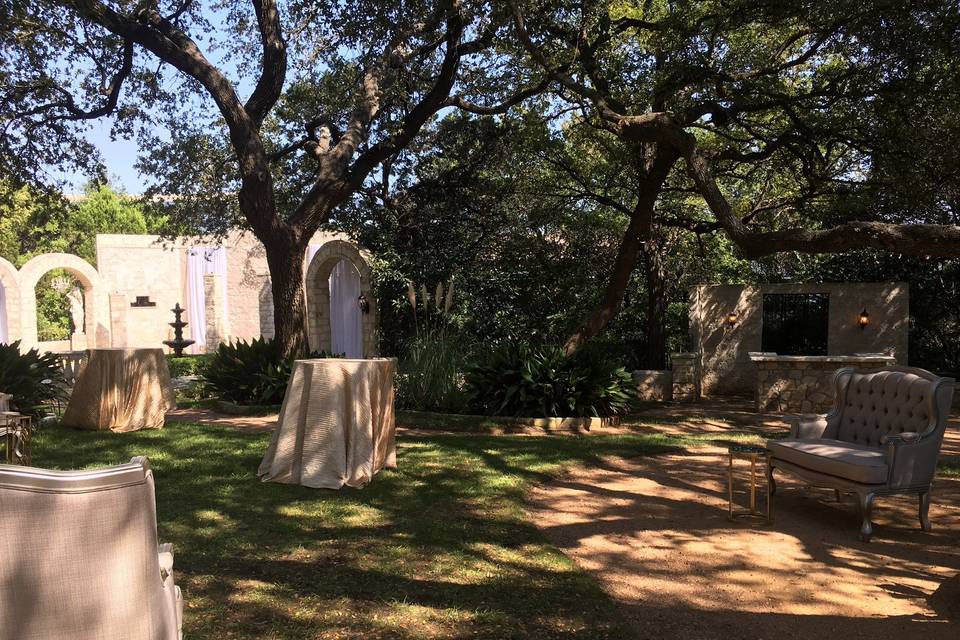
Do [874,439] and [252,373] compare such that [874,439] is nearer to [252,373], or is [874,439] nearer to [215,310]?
[252,373]

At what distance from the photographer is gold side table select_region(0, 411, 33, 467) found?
215 inches

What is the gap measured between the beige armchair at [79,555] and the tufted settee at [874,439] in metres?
4.14

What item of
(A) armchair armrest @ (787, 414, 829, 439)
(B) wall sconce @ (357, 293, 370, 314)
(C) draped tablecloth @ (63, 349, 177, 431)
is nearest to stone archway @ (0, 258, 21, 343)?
(B) wall sconce @ (357, 293, 370, 314)

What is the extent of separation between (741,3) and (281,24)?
21.2ft

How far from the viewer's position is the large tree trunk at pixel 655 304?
40.1 feet

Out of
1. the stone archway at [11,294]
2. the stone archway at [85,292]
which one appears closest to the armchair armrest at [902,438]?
the stone archway at [85,292]

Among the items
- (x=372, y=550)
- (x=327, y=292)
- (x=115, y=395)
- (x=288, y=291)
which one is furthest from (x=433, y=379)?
(x=327, y=292)

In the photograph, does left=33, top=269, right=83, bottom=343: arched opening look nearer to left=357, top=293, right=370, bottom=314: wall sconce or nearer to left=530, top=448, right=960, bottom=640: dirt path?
left=357, top=293, right=370, bottom=314: wall sconce

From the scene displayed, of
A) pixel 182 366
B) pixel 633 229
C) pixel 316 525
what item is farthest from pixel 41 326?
pixel 316 525

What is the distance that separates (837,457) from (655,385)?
7.03 meters

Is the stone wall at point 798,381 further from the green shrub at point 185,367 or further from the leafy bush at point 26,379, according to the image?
the green shrub at point 185,367

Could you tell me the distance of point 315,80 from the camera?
39.4ft

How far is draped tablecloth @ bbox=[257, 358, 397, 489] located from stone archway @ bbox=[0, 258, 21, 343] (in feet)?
56.2

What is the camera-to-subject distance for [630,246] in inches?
390
